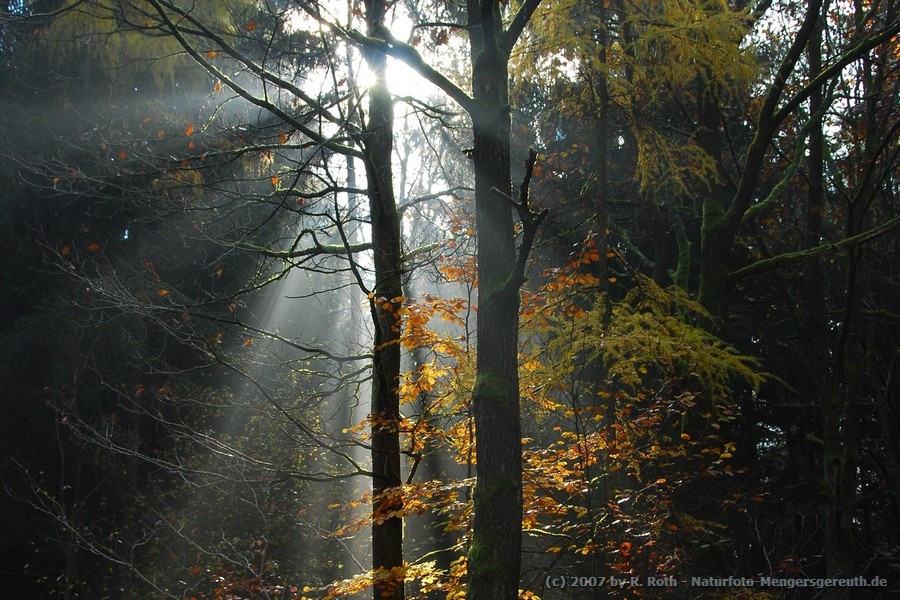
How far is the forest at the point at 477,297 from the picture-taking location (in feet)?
17.4

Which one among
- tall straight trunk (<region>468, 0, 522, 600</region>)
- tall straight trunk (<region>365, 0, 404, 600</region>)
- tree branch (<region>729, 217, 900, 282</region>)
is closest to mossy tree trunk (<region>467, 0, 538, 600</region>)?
tall straight trunk (<region>468, 0, 522, 600</region>)

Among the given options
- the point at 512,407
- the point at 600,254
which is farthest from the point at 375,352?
the point at 600,254

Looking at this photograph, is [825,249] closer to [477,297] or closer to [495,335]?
[477,297]

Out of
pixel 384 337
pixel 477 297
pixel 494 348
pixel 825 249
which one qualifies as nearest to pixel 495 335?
pixel 494 348

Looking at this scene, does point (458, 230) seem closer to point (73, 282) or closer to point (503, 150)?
point (503, 150)

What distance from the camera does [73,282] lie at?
423 inches

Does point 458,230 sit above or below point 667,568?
above

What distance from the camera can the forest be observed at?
5305 mm

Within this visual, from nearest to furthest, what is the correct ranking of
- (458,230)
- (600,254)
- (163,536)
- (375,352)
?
(375,352) < (600,254) < (458,230) < (163,536)

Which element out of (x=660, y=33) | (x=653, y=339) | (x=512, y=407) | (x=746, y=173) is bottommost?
(x=512, y=407)

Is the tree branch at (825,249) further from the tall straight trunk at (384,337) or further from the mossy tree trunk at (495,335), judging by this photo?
the tall straight trunk at (384,337)

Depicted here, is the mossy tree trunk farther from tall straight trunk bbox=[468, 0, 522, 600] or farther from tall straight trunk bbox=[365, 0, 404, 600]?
tall straight trunk bbox=[365, 0, 404, 600]

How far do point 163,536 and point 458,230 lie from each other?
787cm

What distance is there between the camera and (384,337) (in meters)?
→ 6.14
